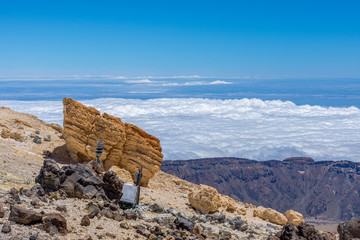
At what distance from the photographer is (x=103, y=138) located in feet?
78.0

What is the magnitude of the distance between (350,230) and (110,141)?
552 inches

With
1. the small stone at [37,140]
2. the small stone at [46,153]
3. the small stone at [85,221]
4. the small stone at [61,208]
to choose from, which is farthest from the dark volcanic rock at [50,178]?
the small stone at [37,140]

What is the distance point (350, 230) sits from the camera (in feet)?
47.6

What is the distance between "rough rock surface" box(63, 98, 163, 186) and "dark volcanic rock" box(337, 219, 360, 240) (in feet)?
38.5

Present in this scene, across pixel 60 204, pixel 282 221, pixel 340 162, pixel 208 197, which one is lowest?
pixel 340 162

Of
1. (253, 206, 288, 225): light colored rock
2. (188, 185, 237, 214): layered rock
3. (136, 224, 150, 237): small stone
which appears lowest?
(253, 206, 288, 225): light colored rock

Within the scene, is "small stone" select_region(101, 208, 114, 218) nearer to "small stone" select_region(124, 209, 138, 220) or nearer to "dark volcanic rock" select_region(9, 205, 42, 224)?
"small stone" select_region(124, 209, 138, 220)

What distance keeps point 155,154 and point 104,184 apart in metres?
8.74

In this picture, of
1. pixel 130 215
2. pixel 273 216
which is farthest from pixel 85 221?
pixel 273 216

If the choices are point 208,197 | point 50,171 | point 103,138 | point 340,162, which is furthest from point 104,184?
point 340,162

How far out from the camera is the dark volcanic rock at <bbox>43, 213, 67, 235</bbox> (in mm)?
10742

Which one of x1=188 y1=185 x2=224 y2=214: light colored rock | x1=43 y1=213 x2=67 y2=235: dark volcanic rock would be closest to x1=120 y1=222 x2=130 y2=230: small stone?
x1=43 y1=213 x2=67 y2=235: dark volcanic rock

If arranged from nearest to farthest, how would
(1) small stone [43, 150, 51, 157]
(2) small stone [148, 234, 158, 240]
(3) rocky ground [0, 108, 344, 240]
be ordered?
(3) rocky ground [0, 108, 344, 240], (2) small stone [148, 234, 158, 240], (1) small stone [43, 150, 51, 157]

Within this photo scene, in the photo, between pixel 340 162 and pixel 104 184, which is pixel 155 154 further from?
pixel 340 162
